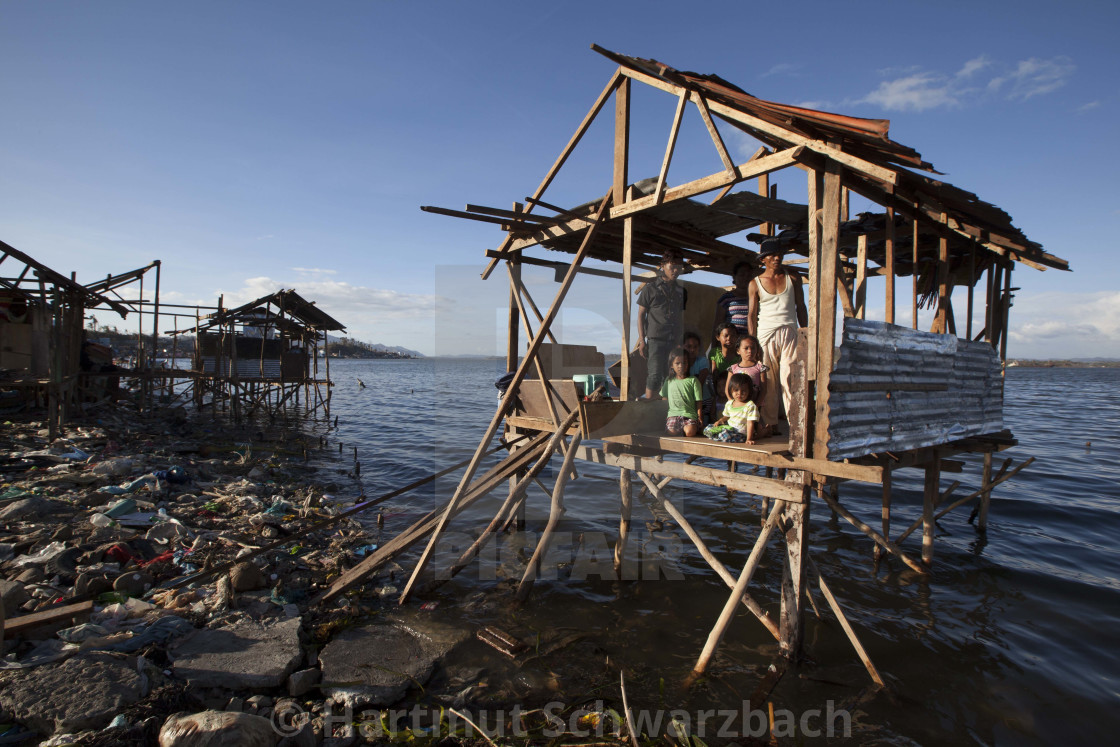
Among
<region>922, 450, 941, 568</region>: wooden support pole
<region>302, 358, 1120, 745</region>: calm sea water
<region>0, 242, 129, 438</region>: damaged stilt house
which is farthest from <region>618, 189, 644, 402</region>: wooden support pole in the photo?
<region>0, 242, 129, 438</region>: damaged stilt house

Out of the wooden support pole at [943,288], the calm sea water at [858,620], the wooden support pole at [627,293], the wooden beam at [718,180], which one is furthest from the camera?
the wooden support pole at [943,288]

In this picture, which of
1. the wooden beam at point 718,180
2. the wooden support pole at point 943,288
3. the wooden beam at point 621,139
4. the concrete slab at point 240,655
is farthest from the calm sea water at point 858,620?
the wooden beam at point 621,139

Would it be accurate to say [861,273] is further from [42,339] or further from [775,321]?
[42,339]

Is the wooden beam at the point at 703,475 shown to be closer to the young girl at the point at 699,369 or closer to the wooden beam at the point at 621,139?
the young girl at the point at 699,369

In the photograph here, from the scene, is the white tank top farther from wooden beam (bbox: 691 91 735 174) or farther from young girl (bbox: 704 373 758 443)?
wooden beam (bbox: 691 91 735 174)

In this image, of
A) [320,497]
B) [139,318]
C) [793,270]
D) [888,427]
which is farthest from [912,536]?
[139,318]

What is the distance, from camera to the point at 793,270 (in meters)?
9.36

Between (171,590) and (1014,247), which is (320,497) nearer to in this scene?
(171,590)

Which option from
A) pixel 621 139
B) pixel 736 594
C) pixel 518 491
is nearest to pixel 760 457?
pixel 736 594

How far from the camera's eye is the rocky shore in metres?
3.86

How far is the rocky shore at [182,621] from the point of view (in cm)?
386

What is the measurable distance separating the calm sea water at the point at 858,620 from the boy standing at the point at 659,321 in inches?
118

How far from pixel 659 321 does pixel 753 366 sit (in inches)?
51.6

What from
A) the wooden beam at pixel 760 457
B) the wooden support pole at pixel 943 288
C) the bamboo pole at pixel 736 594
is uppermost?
the wooden support pole at pixel 943 288
